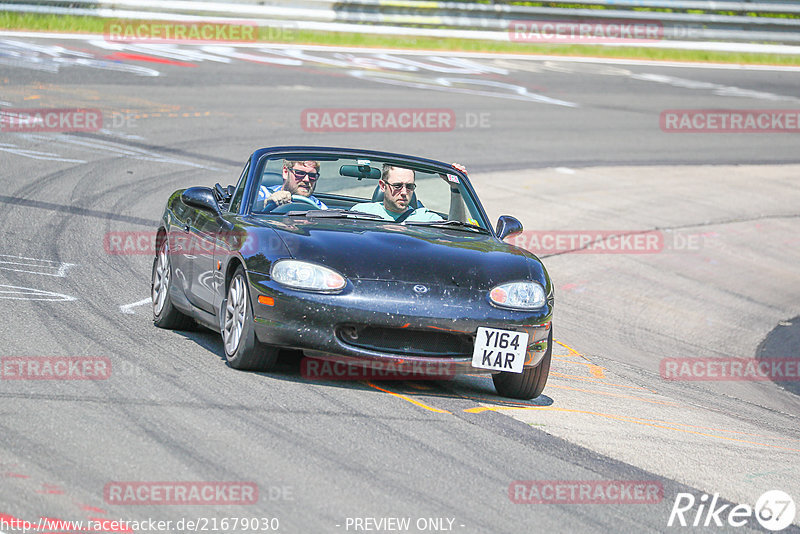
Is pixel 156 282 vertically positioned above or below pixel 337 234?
below

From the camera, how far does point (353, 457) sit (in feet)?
17.5

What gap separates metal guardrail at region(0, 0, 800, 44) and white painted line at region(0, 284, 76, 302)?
16476mm

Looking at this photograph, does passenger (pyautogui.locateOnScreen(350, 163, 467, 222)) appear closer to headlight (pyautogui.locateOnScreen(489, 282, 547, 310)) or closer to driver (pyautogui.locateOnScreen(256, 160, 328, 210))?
driver (pyautogui.locateOnScreen(256, 160, 328, 210))

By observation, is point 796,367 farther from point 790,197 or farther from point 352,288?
point 790,197

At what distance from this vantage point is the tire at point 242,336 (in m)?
6.64

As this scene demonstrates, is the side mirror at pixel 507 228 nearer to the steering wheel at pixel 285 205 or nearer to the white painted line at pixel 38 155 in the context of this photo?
the steering wheel at pixel 285 205

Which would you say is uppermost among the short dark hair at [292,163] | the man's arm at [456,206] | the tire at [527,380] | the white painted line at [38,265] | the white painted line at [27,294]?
the short dark hair at [292,163]

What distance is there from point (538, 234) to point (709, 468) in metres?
8.52

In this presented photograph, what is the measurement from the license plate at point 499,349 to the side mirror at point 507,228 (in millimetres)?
1364

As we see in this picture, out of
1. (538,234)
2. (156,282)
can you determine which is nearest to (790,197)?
(538,234)

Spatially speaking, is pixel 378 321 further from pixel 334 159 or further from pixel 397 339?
pixel 334 159

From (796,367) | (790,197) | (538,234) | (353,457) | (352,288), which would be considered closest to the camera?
(353,457)

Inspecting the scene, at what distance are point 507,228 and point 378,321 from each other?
5.97 feet

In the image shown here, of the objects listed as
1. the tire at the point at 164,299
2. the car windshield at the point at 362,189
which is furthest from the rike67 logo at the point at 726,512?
the tire at the point at 164,299
